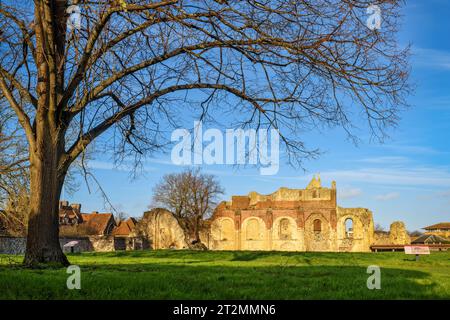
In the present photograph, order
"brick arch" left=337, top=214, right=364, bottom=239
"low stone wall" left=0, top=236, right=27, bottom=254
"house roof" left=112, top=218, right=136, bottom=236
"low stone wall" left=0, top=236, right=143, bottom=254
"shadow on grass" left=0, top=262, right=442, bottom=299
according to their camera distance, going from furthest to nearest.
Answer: "house roof" left=112, top=218, right=136, bottom=236 < "brick arch" left=337, top=214, right=364, bottom=239 < "low stone wall" left=0, top=236, right=143, bottom=254 < "low stone wall" left=0, top=236, right=27, bottom=254 < "shadow on grass" left=0, top=262, right=442, bottom=299

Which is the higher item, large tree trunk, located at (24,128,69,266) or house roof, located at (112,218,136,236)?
large tree trunk, located at (24,128,69,266)

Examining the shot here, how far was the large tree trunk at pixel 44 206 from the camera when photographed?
1001cm

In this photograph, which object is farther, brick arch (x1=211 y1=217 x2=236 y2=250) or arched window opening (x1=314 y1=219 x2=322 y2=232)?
brick arch (x1=211 y1=217 x2=236 y2=250)

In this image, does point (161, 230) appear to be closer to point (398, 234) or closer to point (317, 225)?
point (317, 225)

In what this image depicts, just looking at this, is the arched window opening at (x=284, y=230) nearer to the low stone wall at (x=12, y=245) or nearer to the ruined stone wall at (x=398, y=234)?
the ruined stone wall at (x=398, y=234)

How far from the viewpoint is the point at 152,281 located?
6402 mm

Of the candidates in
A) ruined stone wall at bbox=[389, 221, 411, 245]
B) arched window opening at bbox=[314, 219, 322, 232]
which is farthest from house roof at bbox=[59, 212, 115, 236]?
ruined stone wall at bbox=[389, 221, 411, 245]

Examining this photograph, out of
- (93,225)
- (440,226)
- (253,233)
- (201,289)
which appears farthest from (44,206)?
(440,226)

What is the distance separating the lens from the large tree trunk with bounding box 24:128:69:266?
32.8 feet

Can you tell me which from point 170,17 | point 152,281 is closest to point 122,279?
point 152,281

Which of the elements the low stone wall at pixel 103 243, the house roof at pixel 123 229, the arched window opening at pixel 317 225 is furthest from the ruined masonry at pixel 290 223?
the house roof at pixel 123 229

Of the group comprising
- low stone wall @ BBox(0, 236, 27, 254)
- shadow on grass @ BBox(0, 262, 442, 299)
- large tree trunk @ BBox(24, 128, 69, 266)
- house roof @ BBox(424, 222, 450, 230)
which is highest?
large tree trunk @ BBox(24, 128, 69, 266)

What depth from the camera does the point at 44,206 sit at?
1012cm

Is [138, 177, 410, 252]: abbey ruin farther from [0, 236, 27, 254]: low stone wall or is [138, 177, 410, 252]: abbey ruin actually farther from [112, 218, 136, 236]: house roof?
[0, 236, 27, 254]: low stone wall
